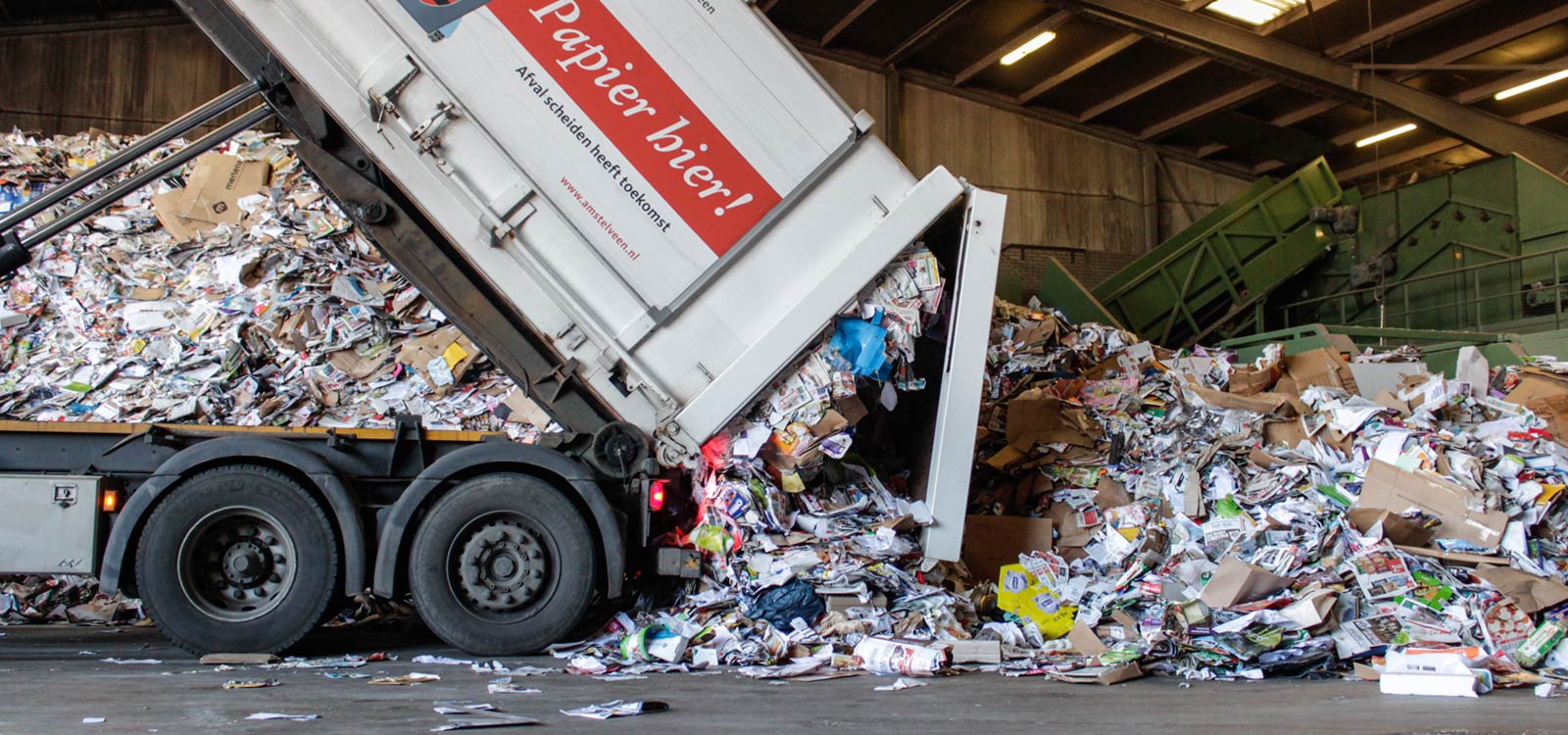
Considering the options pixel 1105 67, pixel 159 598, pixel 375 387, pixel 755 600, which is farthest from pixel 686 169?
pixel 1105 67

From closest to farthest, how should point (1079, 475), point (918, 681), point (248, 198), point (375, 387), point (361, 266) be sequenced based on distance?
point (918, 681)
point (1079, 475)
point (375, 387)
point (361, 266)
point (248, 198)

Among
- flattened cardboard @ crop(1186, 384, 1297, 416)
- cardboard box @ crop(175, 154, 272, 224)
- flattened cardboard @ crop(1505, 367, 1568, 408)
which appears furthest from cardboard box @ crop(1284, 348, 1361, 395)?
cardboard box @ crop(175, 154, 272, 224)

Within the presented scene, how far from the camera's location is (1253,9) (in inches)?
485

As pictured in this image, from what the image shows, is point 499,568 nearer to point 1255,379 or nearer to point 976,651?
point 976,651

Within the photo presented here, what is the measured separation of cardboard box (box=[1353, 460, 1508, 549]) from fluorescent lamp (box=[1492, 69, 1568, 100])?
9.70 meters

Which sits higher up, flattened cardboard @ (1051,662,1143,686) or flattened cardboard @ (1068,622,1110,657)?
flattened cardboard @ (1068,622,1110,657)

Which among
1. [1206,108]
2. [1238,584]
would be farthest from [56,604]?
[1206,108]

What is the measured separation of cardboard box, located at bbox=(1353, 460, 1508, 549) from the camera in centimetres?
502

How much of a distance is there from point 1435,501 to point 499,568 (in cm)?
438

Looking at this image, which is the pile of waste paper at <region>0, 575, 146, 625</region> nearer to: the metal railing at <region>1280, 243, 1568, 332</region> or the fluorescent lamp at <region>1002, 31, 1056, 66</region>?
the metal railing at <region>1280, 243, 1568, 332</region>

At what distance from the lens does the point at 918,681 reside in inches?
151

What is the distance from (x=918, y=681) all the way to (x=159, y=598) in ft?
9.84

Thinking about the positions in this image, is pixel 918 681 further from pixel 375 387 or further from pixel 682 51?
pixel 375 387

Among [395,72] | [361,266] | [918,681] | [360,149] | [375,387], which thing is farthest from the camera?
[361,266]
